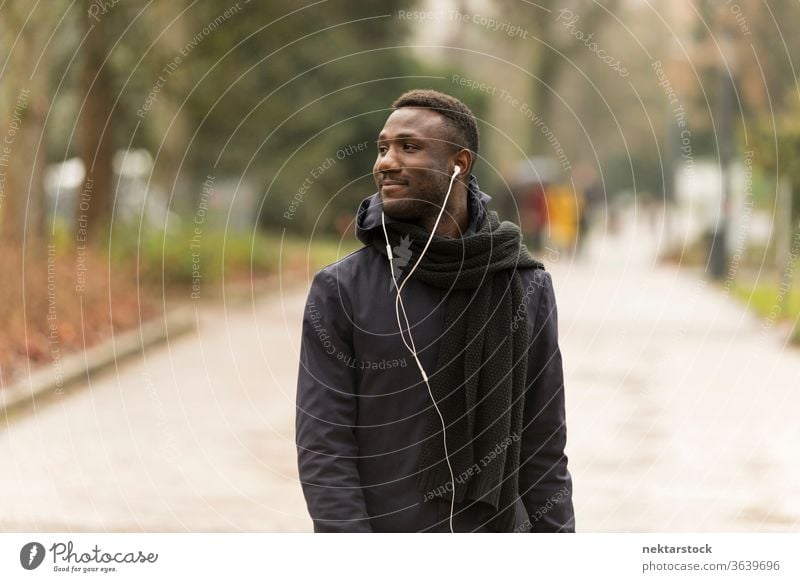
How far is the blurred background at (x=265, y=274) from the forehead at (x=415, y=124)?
216cm

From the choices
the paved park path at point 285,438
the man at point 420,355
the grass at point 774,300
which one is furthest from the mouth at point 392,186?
the grass at point 774,300

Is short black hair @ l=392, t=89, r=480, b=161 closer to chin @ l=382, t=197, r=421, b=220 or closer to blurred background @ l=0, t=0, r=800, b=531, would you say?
chin @ l=382, t=197, r=421, b=220

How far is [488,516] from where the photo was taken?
3900 millimetres

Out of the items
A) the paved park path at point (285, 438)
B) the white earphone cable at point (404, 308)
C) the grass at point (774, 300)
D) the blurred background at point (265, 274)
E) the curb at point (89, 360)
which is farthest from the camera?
the grass at point (774, 300)

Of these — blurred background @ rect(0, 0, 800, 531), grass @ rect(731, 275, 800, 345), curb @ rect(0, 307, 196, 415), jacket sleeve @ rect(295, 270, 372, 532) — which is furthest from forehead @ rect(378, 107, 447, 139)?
grass @ rect(731, 275, 800, 345)

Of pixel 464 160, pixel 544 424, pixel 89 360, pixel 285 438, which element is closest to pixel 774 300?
pixel 89 360

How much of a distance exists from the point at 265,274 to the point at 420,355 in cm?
2012

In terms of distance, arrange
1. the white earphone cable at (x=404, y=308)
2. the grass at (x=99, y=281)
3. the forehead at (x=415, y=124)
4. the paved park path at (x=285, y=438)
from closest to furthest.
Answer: the white earphone cable at (x=404, y=308) < the forehead at (x=415, y=124) < the paved park path at (x=285, y=438) < the grass at (x=99, y=281)

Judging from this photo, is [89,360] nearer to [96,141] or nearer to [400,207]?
[96,141]

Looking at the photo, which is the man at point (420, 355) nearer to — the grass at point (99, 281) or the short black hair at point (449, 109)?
the short black hair at point (449, 109)

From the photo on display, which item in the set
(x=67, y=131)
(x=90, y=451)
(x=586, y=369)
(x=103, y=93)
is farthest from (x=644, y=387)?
(x=67, y=131)

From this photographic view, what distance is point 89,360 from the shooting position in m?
13.1

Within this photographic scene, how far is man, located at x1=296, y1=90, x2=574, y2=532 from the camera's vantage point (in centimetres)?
367

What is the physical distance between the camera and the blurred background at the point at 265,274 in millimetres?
8750
